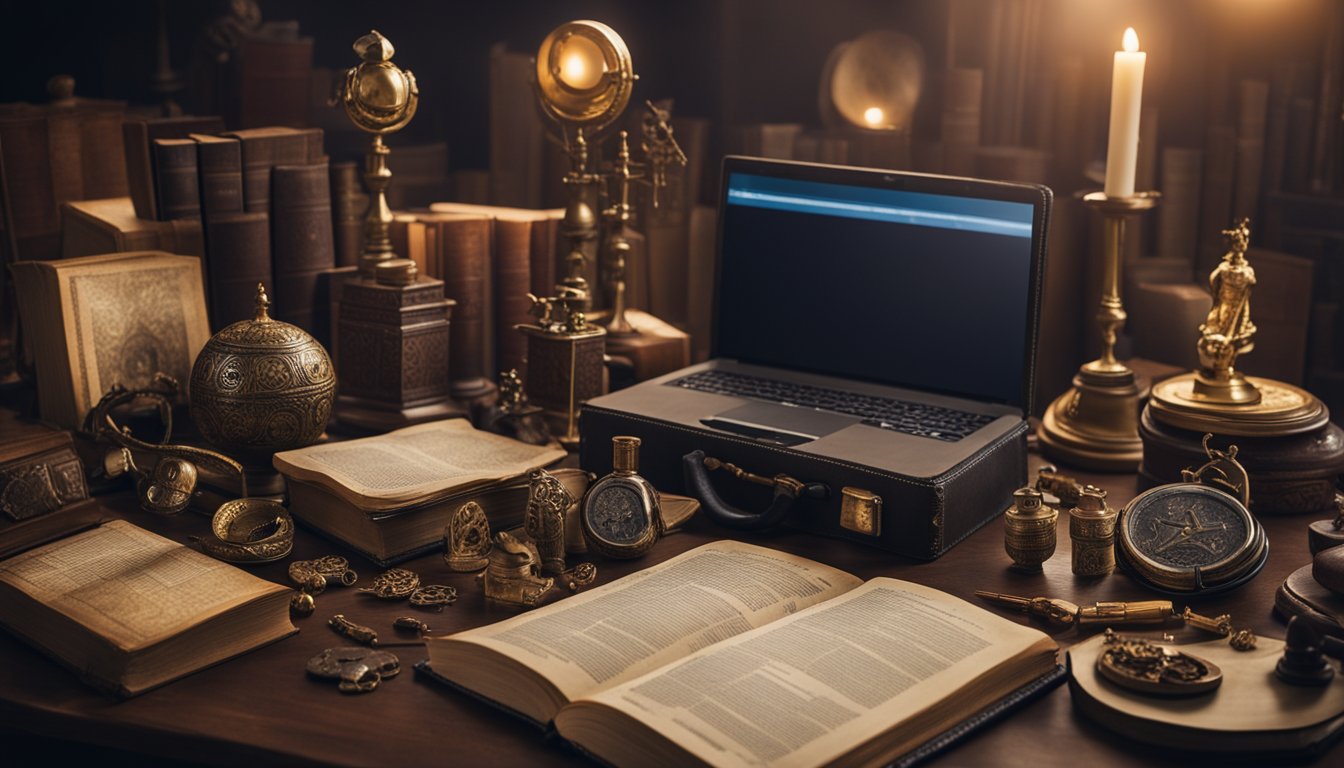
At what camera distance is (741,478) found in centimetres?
187

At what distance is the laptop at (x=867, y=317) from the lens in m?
1.91

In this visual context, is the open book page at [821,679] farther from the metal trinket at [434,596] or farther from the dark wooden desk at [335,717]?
the metal trinket at [434,596]

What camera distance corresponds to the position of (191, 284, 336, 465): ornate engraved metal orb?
6.13ft

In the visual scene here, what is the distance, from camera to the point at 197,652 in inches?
56.9

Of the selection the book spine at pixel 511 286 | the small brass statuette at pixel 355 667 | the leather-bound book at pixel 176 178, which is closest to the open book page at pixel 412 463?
the small brass statuette at pixel 355 667

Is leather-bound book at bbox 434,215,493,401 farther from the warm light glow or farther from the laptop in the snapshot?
the laptop

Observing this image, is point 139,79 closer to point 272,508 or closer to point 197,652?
point 272,508

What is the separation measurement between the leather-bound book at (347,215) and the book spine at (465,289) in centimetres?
15

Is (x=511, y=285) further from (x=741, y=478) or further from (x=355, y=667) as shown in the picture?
(x=355, y=667)

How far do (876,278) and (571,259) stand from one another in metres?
0.49

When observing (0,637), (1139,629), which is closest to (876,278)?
(1139,629)

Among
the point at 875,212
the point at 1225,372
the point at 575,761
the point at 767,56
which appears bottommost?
the point at 575,761

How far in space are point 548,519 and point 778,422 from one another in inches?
15.3

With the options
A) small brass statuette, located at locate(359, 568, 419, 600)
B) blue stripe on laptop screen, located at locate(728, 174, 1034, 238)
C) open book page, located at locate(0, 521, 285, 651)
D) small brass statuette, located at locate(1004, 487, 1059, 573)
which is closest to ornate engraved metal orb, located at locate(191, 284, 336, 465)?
open book page, located at locate(0, 521, 285, 651)
